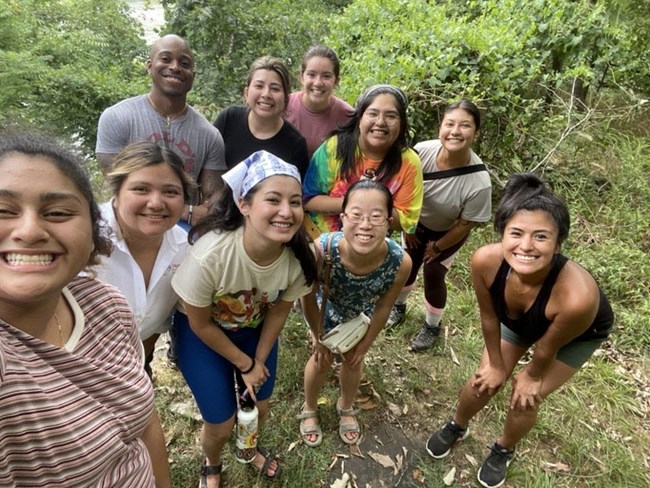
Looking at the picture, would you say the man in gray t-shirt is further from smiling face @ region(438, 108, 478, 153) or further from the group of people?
smiling face @ region(438, 108, 478, 153)

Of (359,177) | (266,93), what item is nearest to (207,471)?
(359,177)

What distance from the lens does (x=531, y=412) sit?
2373 millimetres

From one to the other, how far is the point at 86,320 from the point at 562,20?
6282 millimetres

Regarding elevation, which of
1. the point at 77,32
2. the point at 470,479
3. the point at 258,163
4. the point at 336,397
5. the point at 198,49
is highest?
the point at 77,32

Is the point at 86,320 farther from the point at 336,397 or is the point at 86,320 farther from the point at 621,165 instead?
the point at 621,165

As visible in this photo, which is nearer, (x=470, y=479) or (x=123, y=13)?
(x=470, y=479)

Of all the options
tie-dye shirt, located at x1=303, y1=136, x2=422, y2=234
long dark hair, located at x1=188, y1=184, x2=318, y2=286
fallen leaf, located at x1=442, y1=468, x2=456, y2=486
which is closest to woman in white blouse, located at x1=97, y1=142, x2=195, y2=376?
long dark hair, located at x1=188, y1=184, x2=318, y2=286

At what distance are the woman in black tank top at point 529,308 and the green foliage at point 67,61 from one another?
176 inches

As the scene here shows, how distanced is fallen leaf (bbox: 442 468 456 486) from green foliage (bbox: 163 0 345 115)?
16.3ft

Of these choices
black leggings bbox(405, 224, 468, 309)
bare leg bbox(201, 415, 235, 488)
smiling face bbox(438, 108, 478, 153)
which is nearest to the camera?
bare leg bbox(201, 415, 235, 488)

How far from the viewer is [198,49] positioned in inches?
222

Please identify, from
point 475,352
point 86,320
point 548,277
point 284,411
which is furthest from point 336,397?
point 86,320

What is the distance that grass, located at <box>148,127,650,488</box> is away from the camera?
2682mm

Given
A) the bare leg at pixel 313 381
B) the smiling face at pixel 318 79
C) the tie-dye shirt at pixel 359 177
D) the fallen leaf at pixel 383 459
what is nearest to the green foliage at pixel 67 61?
the smiling face at pixel 318 79
